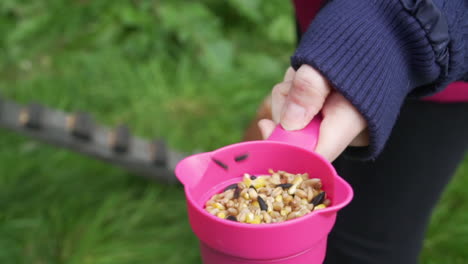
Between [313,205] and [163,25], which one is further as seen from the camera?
[163,25]

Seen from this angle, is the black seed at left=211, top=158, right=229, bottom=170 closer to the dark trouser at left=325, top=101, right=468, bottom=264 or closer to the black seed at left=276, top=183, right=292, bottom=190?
the black seed at left=276, top=183, right=292, bottom=190

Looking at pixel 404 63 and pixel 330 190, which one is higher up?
pixel 404 63

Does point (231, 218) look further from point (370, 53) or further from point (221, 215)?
point (370, 53)

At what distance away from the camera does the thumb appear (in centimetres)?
74

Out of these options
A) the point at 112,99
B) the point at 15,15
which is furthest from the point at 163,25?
the point at 15,15

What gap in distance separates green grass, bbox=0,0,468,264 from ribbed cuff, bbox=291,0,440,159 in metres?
1.03

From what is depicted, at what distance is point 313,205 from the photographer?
744mm

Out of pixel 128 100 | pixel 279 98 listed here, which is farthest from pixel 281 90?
pixel 128 100

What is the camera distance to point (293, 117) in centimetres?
78

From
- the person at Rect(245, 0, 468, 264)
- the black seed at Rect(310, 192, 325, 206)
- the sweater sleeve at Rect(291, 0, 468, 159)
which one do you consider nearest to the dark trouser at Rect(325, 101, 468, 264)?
the person at Rect(245, 0, 468, 264)

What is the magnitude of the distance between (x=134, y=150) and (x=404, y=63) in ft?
3.98

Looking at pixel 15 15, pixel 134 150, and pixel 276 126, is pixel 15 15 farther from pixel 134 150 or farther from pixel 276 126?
pixel 276 126

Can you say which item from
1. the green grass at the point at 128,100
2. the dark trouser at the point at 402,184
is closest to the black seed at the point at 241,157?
the dark trouser at the point at 402,184

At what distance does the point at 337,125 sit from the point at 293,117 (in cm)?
7
